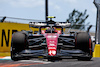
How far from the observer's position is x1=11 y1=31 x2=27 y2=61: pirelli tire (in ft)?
22.9

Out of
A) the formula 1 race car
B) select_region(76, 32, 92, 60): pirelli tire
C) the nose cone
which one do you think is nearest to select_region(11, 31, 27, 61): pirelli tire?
the formula 1 race car

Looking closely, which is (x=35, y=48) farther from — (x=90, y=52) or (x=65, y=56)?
(x=90, y=52)

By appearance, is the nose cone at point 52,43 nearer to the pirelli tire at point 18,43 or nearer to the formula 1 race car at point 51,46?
the formula 1 race car at point 51,46

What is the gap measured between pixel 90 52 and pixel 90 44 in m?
0.25

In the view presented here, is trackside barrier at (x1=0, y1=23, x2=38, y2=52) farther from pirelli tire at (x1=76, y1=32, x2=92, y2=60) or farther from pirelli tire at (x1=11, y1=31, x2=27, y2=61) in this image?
pirelli tire at (x1=76, y1=32, x2=92, y2=60)

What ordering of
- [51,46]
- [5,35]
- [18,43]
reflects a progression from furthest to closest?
[5,35]
[18,43]
[51,46]

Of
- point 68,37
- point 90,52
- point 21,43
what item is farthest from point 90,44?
point 21,43

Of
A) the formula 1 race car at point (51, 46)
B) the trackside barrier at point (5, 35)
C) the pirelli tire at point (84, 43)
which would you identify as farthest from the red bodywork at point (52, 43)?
the trackside barrier at point (5, 35)

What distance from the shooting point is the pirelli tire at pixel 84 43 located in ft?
22.7

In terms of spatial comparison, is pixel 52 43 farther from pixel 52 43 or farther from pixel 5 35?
pixel 5 35

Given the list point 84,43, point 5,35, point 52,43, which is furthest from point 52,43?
point 5,35

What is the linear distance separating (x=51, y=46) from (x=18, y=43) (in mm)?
917

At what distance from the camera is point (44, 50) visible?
698cm

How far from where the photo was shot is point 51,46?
22.7ft
